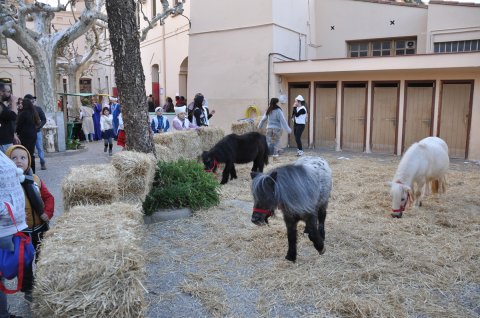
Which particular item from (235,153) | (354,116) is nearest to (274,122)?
(235,153)

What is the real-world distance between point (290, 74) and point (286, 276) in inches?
438

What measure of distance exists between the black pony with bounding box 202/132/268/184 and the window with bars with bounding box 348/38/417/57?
907 centimetres

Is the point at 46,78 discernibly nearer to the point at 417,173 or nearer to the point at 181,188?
the point at 181,188

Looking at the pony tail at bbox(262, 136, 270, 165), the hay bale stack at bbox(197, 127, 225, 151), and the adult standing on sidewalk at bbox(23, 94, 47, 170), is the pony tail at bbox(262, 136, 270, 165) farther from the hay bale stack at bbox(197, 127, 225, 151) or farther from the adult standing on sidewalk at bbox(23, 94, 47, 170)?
the adult standing on sidewalk at bbox(23, 94, 47, 170)

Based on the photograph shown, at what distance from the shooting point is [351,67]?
12.8 meters

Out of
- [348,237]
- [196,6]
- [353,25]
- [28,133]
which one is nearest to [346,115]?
[353,25]

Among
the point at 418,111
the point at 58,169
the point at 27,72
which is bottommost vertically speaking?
the point at 58,169

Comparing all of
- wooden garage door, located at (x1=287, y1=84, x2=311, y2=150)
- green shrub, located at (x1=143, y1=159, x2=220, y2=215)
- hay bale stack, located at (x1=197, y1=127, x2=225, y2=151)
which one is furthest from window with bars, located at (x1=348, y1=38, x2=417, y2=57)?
green shrub, located at (x1=143, y1=159, x2=220, y2=215)

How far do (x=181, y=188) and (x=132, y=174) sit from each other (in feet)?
3.87

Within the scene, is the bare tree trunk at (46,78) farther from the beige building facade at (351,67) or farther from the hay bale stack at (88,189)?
the hay bale stack at (88,189)

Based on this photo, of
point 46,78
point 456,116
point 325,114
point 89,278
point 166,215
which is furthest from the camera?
point 325,114

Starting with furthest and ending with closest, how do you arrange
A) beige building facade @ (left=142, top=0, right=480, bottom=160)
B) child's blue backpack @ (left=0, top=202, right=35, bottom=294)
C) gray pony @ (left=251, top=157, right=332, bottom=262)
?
beige building facade @ (left=142, top=0, right=480, bottom=160) → gray pony @ (left=251, top=157, right=332, bottom=262) → child's blue backpack @ (left=0, top=202, right=35, bottom=294)

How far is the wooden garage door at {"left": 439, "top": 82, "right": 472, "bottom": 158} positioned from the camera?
39.4 feet

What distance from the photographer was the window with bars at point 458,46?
43.0 ft
